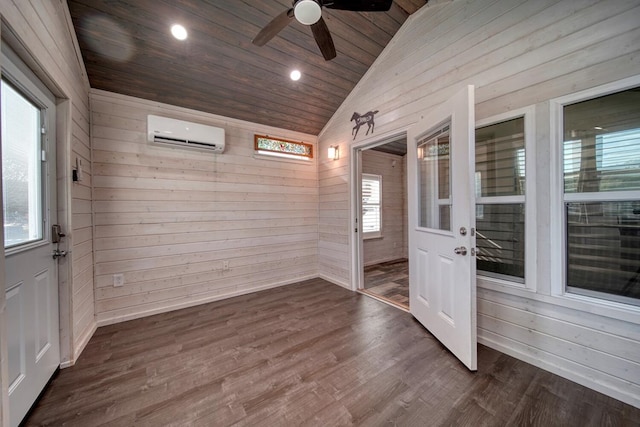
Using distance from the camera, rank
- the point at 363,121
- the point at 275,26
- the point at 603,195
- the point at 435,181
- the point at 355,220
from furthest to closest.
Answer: the point at 355,220
the point at 363,121
the point at 435,181
the point at 275,26
the point at 603,195

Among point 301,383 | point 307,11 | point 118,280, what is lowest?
point 301,383

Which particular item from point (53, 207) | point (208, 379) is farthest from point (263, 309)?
point (53, 207)

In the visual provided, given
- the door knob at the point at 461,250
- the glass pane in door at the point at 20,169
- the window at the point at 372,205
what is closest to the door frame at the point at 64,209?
the glass pane in door at the point at 20,169

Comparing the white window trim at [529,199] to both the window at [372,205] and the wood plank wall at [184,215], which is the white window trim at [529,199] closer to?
the wood plank wall at [184,215]

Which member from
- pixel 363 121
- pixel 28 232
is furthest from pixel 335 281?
pixel 28 232

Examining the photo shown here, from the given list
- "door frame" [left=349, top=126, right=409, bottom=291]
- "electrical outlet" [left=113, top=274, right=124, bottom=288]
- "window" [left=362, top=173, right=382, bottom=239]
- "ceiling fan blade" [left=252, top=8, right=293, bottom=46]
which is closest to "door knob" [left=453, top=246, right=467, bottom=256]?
"door frame" [left=349, top=126, right=409, bottom=291]

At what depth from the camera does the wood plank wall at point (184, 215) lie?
2668mm

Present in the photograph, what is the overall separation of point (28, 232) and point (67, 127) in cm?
88

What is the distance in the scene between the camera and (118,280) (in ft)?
8.88

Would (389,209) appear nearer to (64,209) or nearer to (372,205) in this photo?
(372,205)

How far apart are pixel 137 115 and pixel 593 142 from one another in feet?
14.0

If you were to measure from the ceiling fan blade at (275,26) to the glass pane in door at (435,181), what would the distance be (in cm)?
161

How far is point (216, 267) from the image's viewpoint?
10.9ft

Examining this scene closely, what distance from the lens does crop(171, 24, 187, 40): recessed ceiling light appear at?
2262mm
